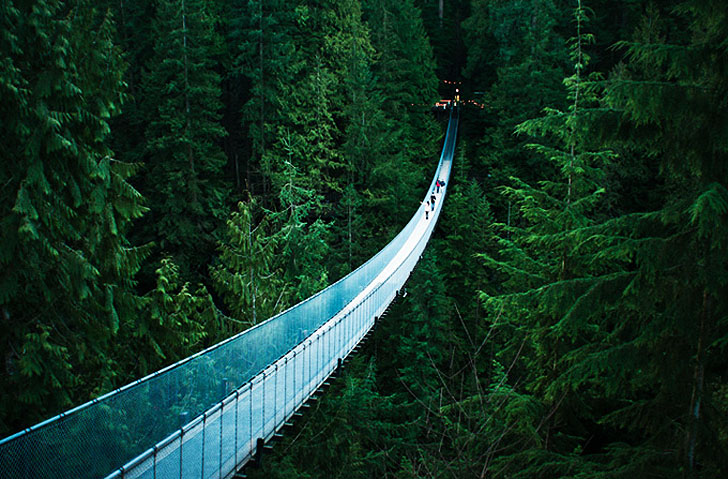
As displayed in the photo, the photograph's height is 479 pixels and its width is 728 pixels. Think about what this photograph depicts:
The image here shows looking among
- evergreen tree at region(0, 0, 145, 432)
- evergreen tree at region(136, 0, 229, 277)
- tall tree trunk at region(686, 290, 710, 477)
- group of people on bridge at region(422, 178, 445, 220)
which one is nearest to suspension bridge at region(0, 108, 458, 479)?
evergreen tree at region(0, 0, 145, 432)

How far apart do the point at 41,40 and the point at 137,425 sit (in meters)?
4.60

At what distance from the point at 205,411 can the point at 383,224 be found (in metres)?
16.7

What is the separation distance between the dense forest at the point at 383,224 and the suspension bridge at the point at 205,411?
1.71 metres

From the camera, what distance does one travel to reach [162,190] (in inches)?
663

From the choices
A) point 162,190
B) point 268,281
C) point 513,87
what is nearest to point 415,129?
point 513,87

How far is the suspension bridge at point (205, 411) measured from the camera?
13.3ft

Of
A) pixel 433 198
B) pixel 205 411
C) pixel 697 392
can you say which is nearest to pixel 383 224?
pixel 433 198

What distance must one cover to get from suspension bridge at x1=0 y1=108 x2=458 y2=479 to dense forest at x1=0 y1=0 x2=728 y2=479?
1.71 m

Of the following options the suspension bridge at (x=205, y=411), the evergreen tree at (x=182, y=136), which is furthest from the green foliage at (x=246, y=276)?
the evergreen tree at (x=182, y=136)

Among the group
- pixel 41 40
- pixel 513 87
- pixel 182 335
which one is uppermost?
pixel 513 87

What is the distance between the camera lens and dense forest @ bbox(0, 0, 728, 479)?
4.25 metres

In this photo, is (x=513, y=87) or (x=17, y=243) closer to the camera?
(x=17, y=243)

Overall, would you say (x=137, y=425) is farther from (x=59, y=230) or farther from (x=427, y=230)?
(x=427, y=230)

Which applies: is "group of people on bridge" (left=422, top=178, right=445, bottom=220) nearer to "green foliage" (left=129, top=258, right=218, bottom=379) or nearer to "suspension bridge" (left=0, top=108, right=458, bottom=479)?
Answer: "suspension bridge" (left=0, top=108, right=458, bottom=479)
